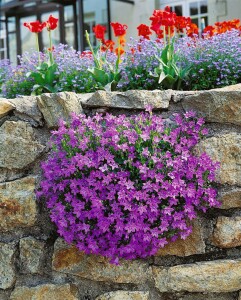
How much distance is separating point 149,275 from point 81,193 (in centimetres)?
50

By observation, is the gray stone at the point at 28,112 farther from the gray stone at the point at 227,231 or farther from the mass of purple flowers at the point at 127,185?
the gray stone at the point at 227,231

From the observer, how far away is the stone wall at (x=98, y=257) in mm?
2492

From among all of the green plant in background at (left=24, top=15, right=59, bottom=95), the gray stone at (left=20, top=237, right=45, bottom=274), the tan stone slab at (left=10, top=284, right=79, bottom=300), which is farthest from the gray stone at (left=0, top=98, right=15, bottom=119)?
the tan stone slab at (left=10, top=284, right=79, bottom=300)

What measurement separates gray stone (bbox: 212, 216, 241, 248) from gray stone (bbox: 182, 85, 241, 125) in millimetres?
445

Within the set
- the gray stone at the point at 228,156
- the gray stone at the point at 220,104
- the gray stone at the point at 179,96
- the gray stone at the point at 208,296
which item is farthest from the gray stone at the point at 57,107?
the gray stone at the point at 208,296

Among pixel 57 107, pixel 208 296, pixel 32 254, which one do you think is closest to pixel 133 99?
pixel 57 107

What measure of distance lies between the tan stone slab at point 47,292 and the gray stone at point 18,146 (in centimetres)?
58

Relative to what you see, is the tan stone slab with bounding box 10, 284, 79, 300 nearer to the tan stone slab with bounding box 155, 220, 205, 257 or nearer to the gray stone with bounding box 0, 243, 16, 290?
the gray stone with bounding box 0, 243, 16, 290

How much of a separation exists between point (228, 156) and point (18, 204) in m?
1.01

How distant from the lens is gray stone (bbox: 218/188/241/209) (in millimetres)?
2490

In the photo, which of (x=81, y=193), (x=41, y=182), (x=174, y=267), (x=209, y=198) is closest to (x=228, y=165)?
(x=209, y=198)

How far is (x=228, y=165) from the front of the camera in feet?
8.24

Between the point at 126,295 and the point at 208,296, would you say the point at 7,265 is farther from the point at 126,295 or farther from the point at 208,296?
the point at 208,296

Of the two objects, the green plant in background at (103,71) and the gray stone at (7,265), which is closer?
the gray stone at (7,265)
